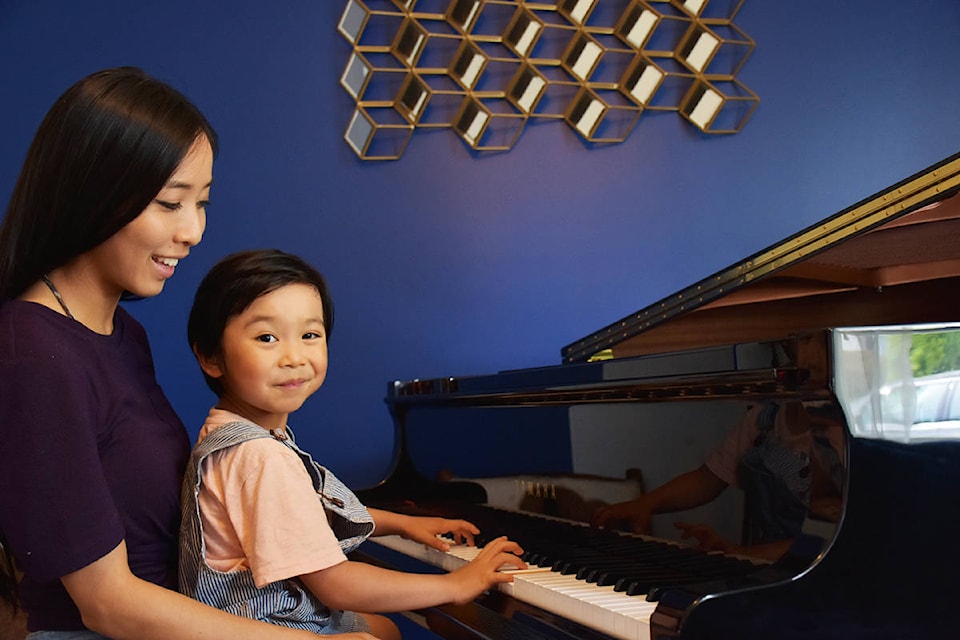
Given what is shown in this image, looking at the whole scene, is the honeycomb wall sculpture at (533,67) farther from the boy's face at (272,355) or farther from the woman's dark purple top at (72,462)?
the woman's dark purple top at (72,462)

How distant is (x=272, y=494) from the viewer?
1.34 m

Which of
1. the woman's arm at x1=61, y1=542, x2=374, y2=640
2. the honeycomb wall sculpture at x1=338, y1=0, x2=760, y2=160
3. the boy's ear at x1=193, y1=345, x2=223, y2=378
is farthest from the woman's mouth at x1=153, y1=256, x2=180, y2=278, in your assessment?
the honeycomb wall sculpture at x1=338, y1=0, x2=760, y2=160

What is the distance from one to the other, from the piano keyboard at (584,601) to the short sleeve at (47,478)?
0.56 meters

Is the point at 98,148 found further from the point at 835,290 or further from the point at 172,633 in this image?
the point at 835,290

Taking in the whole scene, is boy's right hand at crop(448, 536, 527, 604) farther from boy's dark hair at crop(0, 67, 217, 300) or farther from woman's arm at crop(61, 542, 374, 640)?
boy's dark hair at crop(0, 67, 217, 300)

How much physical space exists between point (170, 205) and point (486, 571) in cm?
68

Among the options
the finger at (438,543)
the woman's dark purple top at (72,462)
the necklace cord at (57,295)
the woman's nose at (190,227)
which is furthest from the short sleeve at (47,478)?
the finger at (438,543)

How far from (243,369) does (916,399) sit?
923 mm

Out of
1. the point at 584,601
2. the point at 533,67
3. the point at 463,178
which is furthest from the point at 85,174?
the point at 533,67

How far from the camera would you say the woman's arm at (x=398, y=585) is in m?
1.39

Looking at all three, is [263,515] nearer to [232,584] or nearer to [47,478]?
[232,584]

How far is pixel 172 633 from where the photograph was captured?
123cm

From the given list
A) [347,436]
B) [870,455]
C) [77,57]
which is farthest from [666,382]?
[77,57]

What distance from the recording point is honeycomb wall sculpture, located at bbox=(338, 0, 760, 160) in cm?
299
